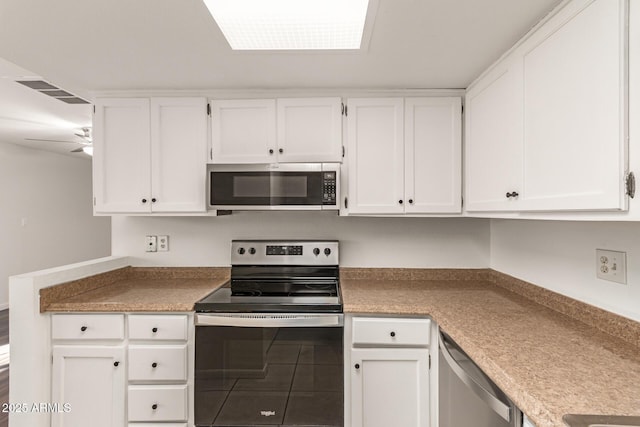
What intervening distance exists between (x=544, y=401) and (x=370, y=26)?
1359mm

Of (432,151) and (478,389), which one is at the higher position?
(432,151)

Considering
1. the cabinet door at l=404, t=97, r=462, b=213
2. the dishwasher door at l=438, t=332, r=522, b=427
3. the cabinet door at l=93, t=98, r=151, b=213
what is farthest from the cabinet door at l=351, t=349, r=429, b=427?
the cabinet door at l=93, t=98, r=151, b=213

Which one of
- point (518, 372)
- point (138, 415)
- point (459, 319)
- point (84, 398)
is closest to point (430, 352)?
point (459, 319)

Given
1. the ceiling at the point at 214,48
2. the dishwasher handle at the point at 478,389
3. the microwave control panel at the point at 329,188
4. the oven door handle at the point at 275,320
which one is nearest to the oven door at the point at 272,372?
the oven door handle at the point at 275,320

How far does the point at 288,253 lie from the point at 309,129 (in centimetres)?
82

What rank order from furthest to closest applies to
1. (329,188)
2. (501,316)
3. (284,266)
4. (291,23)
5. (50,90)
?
(50,90) < (284,266) < (329,188) < (501,316) < (291,23)

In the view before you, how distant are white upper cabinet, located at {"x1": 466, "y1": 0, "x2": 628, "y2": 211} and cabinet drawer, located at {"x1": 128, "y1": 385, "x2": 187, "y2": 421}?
1830mm

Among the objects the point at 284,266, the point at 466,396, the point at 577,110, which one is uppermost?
the point at 577,110

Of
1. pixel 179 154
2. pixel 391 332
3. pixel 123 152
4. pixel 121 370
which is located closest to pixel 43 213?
pixel 123 152

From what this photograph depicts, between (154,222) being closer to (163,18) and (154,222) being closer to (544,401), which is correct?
(163,18)

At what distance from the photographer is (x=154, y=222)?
7.96ft

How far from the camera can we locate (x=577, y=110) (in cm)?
113

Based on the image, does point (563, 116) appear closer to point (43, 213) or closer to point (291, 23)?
point (291, 23)

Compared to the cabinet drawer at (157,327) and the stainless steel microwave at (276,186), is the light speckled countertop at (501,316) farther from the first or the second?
the stainless steel microwave at (276,186)
